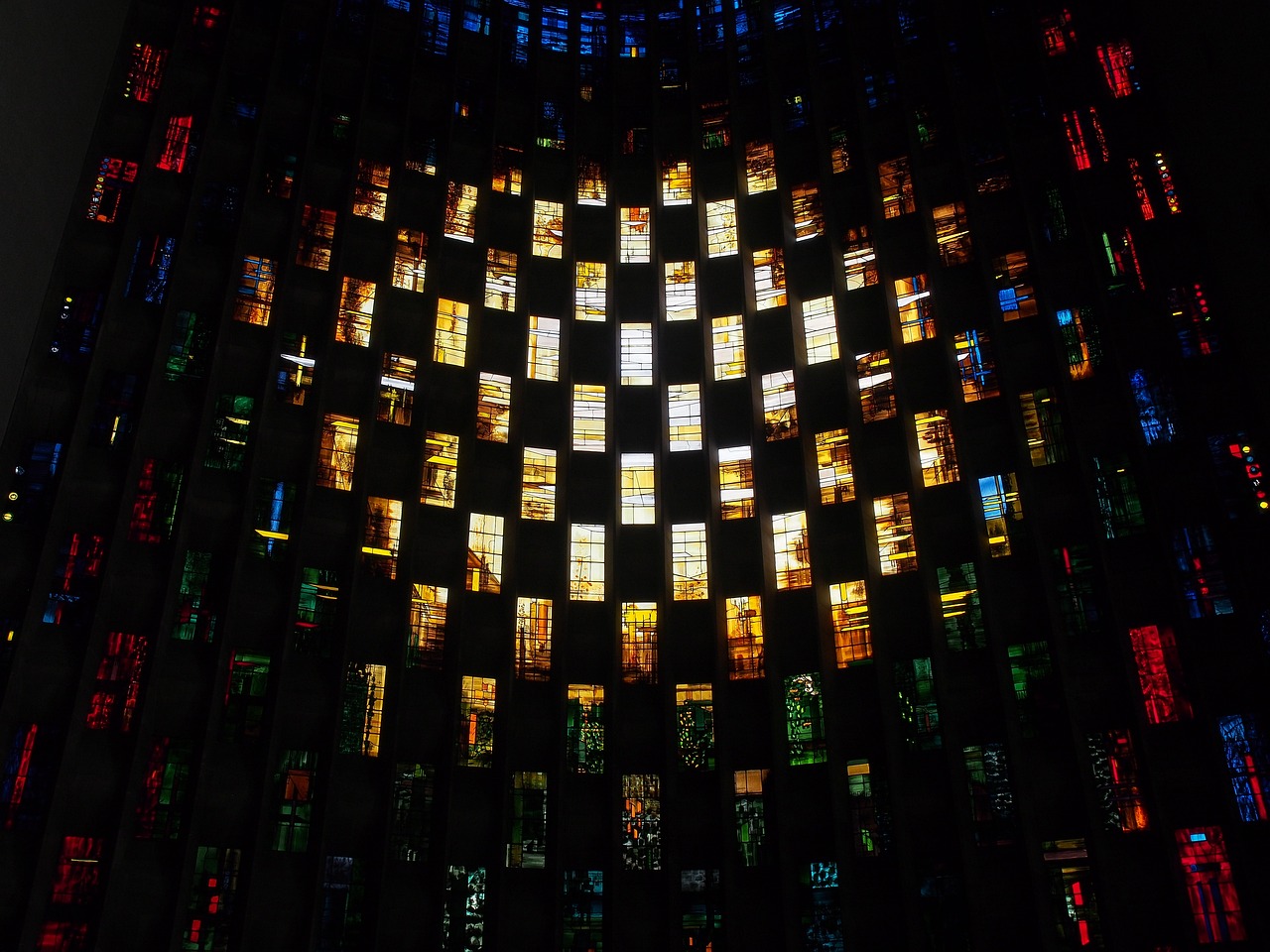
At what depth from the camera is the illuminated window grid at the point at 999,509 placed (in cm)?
2038

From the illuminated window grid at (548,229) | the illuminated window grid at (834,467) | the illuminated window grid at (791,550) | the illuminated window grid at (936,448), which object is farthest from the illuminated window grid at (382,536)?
the illuminated window grid at (936,448)

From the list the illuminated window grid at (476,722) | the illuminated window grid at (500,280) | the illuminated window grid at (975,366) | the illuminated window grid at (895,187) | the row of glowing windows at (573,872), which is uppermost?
the illuminated window grid at (895,187)

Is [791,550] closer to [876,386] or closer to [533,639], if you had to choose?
[876,386]

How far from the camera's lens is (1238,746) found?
17516 mm

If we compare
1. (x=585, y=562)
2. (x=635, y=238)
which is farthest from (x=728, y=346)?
(x=585, y=562)

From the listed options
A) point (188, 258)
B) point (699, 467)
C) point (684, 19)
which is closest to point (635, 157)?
point (684, 19)

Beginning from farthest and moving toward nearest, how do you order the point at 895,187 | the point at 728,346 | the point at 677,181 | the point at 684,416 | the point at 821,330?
the point at 677,181 → the point at 728,346 → the point at 895,187 → the point at 821,330 → the point at 684,416

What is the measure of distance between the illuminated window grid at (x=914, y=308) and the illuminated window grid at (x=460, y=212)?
947cm

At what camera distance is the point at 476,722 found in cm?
2066

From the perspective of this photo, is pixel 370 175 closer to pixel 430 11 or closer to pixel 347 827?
pixel 430 11

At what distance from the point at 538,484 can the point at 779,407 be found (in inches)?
210

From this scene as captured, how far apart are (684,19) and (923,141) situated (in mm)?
7005

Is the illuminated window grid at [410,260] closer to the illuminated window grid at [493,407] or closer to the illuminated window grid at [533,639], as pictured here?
the illuminated window grid at [493,407]

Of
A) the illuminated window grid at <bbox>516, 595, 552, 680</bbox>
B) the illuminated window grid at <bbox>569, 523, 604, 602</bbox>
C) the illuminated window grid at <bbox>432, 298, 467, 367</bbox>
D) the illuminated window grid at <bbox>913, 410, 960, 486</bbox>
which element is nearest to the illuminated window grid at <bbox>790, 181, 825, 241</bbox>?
the illuminated window grid at <bbox>913, 410, 960, 486</bbox>
